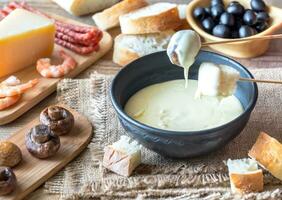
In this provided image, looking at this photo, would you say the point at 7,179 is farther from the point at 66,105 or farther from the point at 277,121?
the point at 277,121

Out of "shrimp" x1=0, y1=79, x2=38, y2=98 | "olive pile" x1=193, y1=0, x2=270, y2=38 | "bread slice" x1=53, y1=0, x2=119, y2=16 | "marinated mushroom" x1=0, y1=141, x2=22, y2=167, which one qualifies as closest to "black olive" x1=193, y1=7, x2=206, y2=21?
"olive pile" x1=193, y1=0, x2=270, y2=38

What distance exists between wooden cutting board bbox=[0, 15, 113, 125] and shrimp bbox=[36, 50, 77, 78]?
13 mm

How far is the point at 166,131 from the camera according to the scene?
59.9 inches

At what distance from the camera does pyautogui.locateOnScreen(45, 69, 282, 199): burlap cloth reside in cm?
155

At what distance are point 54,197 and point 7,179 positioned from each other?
12 centimetres

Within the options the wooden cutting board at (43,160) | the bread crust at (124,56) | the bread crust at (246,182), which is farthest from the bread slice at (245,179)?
the bread crust at (124,56)

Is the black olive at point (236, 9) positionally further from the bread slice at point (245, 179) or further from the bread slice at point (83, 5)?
the bread slice at point (245, 179)

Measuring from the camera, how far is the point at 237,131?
159 centimetres

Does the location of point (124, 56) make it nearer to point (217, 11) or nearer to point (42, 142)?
point (217, 11)

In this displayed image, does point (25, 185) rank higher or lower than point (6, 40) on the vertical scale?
lower

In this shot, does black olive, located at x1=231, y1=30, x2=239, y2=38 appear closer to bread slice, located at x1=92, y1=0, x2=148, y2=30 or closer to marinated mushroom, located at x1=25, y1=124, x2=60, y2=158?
bread slice, located at x1=92, y1=0, x2=148, y2=30

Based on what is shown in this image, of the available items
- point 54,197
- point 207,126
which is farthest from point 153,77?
point 54,197

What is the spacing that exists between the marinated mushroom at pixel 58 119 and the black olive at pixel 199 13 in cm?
60

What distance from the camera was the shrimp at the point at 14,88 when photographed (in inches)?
73.3
